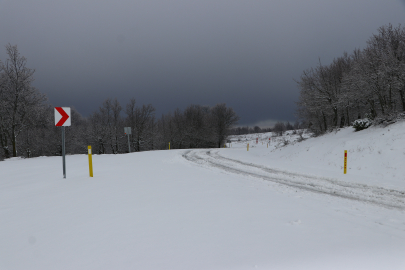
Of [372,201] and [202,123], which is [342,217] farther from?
[202,123]

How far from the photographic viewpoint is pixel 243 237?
330 centimetres

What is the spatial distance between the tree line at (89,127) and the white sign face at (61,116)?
56.5ft

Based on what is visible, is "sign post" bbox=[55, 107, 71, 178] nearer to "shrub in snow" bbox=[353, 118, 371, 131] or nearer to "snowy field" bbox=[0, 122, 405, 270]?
"snowy field" bbox=[0, 122, 405, 270]

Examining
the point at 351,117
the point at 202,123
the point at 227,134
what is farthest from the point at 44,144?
the point at 351,117

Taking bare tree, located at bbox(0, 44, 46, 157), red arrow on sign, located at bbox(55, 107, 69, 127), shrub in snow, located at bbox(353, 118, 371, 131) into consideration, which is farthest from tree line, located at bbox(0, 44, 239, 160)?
shrub in snow, located at bbox(353, 118, 371, 131)

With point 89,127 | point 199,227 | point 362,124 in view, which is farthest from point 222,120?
point 199,227

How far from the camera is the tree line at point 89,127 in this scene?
20906 mm

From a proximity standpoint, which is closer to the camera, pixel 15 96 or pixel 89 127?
pixel 15 96

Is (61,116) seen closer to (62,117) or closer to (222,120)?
(62,117)

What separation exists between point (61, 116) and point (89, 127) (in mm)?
40822

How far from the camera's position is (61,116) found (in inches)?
321

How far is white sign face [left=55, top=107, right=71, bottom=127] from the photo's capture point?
26.3 ft

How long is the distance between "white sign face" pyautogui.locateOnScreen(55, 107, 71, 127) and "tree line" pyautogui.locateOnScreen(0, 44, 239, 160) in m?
17.2

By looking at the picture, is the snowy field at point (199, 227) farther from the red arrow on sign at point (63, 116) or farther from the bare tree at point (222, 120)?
the bare tree at point (222, 120)
